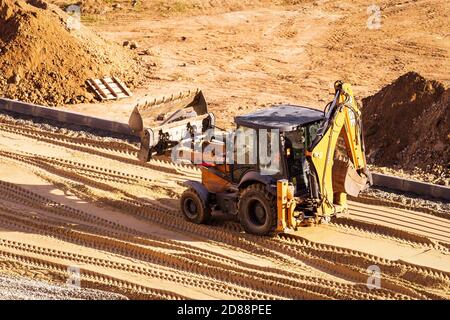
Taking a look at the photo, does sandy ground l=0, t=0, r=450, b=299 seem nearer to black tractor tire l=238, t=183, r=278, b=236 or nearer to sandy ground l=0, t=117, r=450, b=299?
sandy ground l=0, t=117, r=450, b=299

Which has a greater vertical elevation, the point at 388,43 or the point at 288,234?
the point at 388,43

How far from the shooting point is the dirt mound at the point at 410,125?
17.4 m

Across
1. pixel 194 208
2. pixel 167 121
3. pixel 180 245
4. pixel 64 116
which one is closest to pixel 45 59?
pixel 64 116

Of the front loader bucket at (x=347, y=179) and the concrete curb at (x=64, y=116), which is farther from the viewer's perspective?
the concrete curb at (x=64, y=116)

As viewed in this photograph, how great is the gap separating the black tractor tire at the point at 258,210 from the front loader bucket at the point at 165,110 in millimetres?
2091

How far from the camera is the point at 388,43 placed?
85.0ft

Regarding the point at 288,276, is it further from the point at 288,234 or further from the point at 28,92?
the point at 28,92

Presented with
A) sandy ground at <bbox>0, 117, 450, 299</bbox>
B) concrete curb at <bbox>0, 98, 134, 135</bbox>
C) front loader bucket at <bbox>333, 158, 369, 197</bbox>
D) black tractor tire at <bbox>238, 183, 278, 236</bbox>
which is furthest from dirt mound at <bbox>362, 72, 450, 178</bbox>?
concrete curb at <bbox>0, 98, 134, 135</bbox>

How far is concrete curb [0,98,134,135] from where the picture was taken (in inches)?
781

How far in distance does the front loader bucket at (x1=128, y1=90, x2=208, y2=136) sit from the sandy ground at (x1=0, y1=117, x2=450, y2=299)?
130 centimetres

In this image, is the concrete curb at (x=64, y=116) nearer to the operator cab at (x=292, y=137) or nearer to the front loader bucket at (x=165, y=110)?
the front loader bucket at (x=165, y=110)

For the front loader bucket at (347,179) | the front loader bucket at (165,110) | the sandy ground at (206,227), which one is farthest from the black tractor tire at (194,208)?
the front loader bucket at (347,179)
